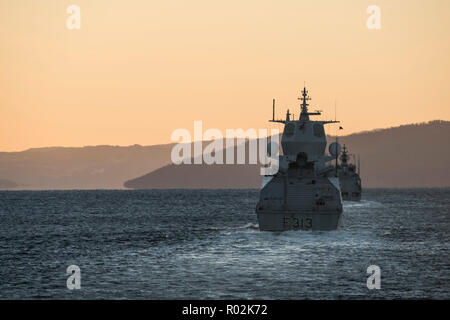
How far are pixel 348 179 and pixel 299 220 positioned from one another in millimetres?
83137

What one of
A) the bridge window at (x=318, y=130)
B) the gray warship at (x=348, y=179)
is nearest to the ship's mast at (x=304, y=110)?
the bridge window at (x=318, y=130)

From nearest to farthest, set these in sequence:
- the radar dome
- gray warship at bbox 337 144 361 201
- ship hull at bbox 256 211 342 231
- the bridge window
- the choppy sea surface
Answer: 1. the choppy sea surface
2. ship hull at bbox 256 211 342 231
3. the bridge window
4. the radar dome
5. gray warship at bbox 337 144 361 201

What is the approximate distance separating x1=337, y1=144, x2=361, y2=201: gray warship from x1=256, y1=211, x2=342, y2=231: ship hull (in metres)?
78.5

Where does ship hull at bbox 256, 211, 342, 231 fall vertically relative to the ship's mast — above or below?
below

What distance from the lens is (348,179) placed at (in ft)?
411

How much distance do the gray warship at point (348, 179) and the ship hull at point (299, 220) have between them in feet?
258

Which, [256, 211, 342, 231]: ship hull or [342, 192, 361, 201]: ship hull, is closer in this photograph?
[256, 211, 342, 231]: ship hull

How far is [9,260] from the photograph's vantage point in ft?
119

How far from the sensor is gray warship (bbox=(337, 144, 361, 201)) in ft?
408

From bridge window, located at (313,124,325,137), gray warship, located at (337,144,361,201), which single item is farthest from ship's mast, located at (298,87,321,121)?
gray warship, located at (337,144,361,201)

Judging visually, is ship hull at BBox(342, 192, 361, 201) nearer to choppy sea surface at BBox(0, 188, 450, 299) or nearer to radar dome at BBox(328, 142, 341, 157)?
radar dome at BBox(328, 142, 341, 157)

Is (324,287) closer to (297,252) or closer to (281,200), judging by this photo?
(297,252)

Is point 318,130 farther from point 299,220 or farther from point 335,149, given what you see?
point 299,220
